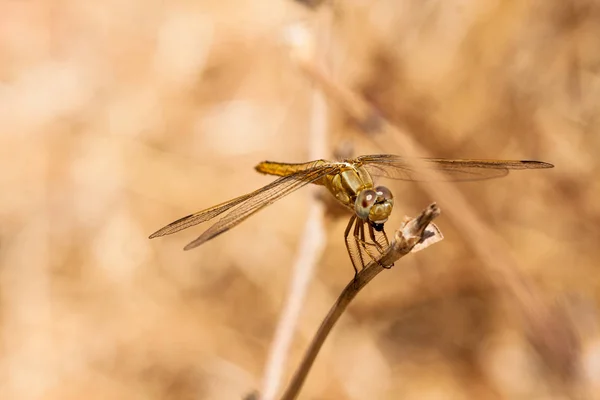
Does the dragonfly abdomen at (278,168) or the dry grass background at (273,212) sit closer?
the dragonfly abdomen at (278,168)

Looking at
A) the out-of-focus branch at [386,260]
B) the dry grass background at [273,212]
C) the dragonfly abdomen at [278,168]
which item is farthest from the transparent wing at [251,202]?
the dry grass background at [273,212]

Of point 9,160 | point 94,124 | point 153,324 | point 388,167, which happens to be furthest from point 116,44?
point 388,167

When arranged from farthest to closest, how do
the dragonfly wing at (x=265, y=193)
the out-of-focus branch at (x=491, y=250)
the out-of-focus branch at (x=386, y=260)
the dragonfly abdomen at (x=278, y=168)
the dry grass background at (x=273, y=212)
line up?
the dry grass background at (x=273, y=212) < the dragonfly abdomen at (x=278, y=168) < the dragonfly wing at (x=265, y=193) < the out-of-focus branch at (x=491, y=250) < the out-of-focus branch at (x=386, y=260)

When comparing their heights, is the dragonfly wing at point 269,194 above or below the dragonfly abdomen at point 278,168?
below

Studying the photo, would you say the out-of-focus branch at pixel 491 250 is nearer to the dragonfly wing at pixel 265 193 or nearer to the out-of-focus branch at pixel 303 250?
the out-of-focus branch at pixel 303 250

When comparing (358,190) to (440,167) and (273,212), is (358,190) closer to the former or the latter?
(440,167)

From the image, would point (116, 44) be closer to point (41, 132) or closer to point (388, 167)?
point (41, 132)

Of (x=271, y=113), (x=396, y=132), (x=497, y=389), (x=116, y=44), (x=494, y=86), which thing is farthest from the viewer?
(x=116, y=44)

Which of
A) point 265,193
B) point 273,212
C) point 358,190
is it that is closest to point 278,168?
point 265,193
